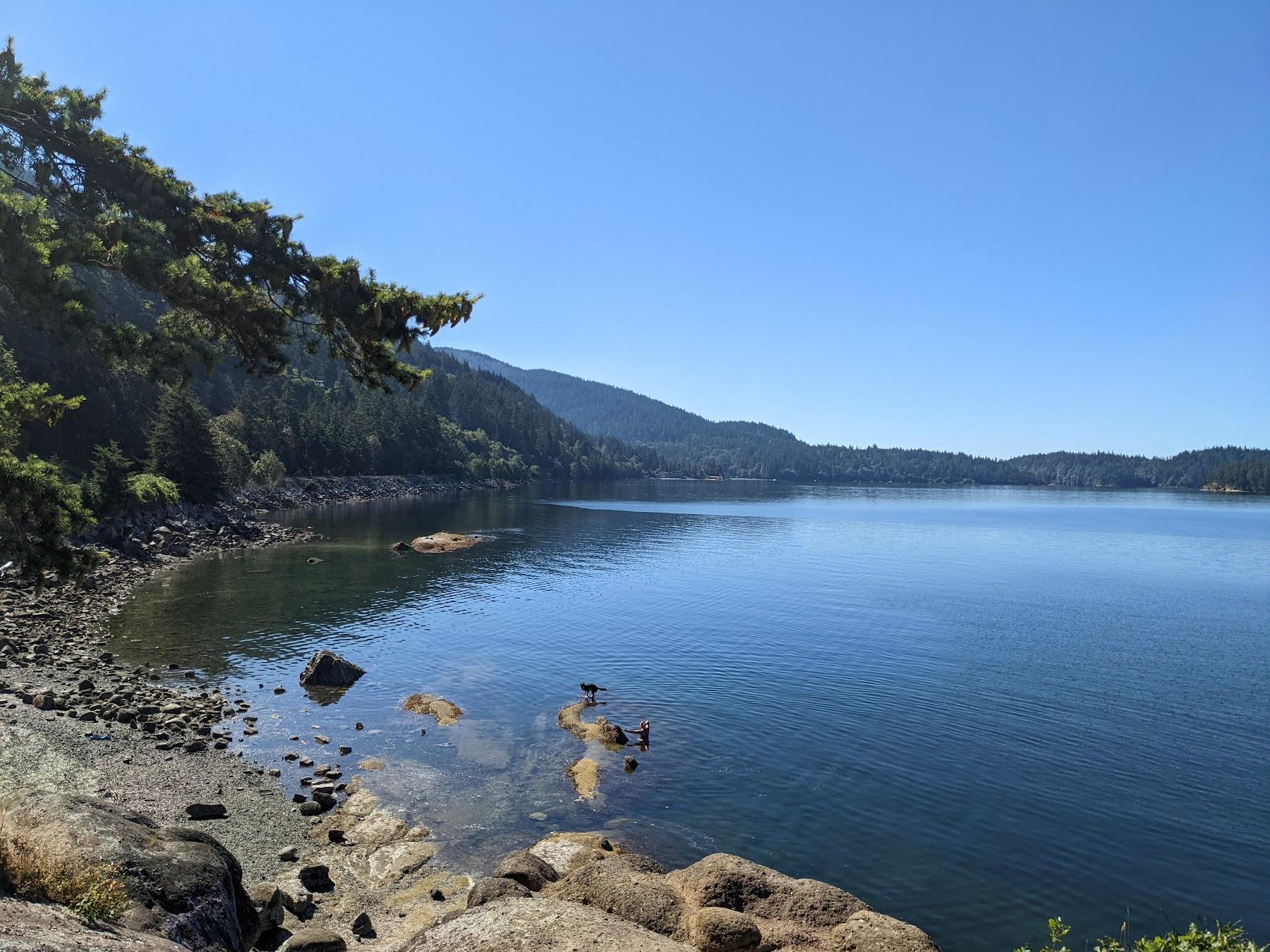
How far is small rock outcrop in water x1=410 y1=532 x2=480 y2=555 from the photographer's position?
76.7 m

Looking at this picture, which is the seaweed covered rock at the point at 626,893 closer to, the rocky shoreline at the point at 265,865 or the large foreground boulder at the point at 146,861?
the rocky shoreline at the point at 265,865

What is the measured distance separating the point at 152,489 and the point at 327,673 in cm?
4682

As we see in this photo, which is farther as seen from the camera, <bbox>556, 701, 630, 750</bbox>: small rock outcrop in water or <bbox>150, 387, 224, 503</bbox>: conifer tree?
<bbox>150, 387, 224, 503</bbox>: conifer tree

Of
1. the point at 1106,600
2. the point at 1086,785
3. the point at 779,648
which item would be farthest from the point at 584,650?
the point at 1106,600

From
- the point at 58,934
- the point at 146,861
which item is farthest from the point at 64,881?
the point at 58,934

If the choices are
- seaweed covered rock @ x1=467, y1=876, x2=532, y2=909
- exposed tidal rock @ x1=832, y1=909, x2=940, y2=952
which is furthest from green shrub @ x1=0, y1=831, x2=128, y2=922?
exposed tidal rock @ x1=832, y1=909, x2=940, y2=952

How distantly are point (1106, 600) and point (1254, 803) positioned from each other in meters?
41.3

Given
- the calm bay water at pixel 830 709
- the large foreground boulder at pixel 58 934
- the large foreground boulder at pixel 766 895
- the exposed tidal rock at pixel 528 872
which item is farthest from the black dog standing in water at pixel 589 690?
the large foreground boulder at pixel 58 934

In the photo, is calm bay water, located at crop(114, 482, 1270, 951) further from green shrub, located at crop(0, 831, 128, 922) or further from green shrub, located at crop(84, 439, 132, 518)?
green shrub, located at crop(0, 831, 128, 922)

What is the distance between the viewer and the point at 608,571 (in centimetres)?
6956

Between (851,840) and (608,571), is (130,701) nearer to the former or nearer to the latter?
A: (851,840)

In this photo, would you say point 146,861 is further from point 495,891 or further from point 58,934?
point 495,891

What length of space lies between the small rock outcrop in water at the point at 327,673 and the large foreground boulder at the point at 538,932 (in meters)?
22.3

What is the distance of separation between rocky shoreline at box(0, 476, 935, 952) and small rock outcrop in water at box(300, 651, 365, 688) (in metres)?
3.80
